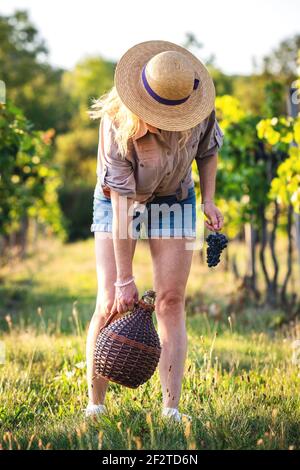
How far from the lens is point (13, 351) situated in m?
4.29

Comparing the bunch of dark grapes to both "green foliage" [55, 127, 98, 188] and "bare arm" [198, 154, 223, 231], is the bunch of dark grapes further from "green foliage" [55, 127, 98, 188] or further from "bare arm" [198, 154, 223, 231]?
"green foliage" [55, 127, 98, 188]

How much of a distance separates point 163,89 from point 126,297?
35.4 inches

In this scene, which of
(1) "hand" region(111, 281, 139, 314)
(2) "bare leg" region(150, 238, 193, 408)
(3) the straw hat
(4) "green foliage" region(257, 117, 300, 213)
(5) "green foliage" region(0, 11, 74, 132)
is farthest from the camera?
(5) "green foliage" region(0, 11, 74, 132)

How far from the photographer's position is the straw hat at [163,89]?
278 cm

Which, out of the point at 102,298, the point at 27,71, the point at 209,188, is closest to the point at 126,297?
the point at 102,298

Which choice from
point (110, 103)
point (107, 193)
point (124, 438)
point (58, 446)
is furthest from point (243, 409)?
point (110, 103)

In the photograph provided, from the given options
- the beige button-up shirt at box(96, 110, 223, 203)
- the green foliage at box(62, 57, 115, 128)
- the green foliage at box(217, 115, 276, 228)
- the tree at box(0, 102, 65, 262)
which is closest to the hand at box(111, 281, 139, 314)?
the beige button-up shirt at box(96, 110, 223, 203)

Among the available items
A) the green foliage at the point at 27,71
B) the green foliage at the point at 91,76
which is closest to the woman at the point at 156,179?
the green foliage at the point at 27,71

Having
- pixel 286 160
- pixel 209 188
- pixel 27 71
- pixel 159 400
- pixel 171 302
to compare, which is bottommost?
pixel 159 400

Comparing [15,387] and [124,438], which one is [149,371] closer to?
[124,438]

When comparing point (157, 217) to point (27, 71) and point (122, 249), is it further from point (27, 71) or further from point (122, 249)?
point (27, 71)

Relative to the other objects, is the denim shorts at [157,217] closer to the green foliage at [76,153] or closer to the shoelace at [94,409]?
the shoelace at [94,409]

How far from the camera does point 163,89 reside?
2805 mm

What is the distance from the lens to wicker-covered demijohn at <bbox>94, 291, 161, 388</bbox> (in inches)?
111
